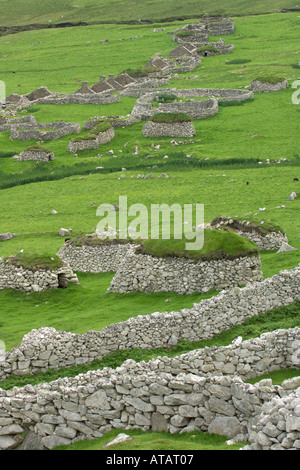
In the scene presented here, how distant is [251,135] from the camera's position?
59406 millimetres

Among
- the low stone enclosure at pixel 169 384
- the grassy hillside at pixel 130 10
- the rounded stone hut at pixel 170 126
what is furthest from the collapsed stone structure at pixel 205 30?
the low stone enclosure at pixel 169 384

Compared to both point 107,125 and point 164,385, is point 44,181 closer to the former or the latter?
point 107,125

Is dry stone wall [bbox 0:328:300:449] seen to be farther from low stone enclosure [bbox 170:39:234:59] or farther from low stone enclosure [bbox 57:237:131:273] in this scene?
low stone enclosure [bbox 170:39:234:59]

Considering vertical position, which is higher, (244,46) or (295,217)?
(244,46)

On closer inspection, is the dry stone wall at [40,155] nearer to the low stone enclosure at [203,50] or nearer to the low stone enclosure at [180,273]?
the low stone enclosure at [180,273]

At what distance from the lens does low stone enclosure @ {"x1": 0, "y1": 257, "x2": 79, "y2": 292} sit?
28438mm

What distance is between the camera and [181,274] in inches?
987

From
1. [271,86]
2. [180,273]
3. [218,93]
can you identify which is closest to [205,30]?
[218,93]

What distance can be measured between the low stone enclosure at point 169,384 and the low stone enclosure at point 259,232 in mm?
8217

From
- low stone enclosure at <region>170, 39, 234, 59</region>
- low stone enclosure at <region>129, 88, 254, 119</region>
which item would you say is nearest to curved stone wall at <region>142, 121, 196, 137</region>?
low stone enclosure at <region>129, 88, 254, 119</region>

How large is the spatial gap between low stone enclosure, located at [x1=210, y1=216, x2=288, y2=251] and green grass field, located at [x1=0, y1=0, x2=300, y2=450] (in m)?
0.98

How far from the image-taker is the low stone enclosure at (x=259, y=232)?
2991cm
